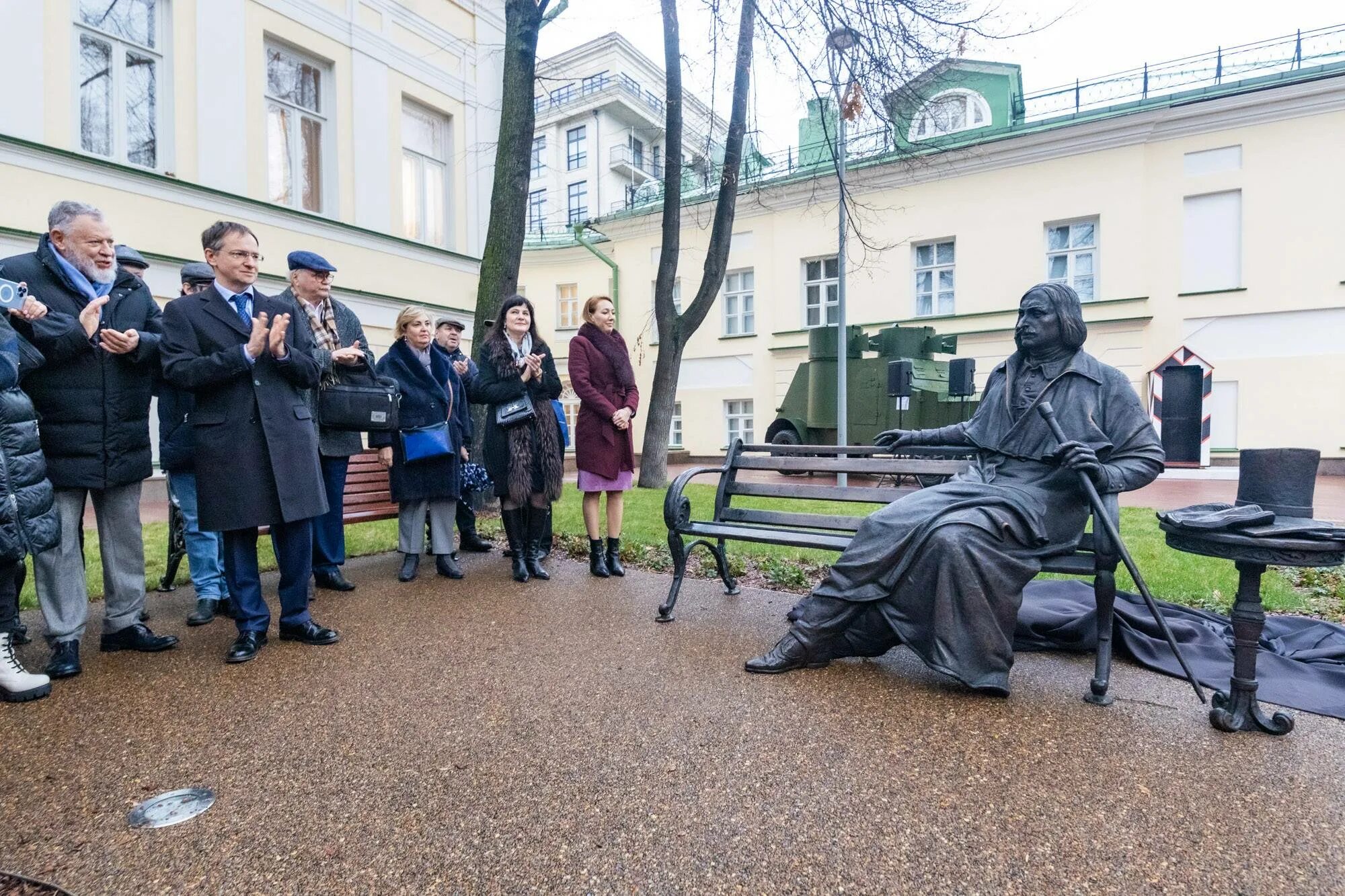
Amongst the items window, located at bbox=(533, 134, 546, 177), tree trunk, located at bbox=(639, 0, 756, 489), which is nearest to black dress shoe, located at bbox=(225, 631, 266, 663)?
tree trunk, located at bbox=(639, 0, 756, 489)

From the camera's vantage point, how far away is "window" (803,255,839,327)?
19.4m

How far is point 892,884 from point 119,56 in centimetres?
1155

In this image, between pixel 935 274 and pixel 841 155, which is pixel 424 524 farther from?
pixel 935 274

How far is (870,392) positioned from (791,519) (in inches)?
420

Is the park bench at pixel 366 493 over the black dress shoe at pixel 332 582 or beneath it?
over

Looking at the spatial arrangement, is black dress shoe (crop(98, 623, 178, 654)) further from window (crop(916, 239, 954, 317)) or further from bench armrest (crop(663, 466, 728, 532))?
window (crop(916, 239, 954, 317))

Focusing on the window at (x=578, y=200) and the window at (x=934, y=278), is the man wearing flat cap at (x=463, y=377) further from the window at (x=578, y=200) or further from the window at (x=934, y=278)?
the window at (x=578, y=200)

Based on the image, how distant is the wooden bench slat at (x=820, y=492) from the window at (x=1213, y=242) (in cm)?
1483

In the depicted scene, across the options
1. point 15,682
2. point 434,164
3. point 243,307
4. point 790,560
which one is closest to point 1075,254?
point 434,164

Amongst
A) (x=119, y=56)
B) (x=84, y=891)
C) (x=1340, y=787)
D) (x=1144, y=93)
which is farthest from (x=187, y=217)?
(x=1144, y=93)

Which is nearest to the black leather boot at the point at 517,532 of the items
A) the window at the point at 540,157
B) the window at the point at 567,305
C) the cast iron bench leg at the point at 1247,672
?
the cast iron bench leg at the point at 1247,672

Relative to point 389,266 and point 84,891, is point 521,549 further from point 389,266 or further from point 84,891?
point 389,266

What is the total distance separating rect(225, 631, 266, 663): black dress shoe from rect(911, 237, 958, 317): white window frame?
16923 mm

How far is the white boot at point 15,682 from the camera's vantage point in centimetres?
301
